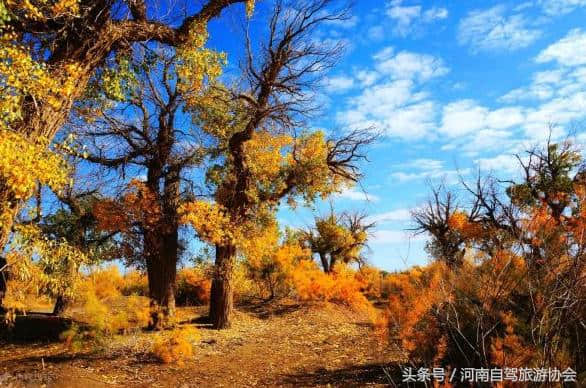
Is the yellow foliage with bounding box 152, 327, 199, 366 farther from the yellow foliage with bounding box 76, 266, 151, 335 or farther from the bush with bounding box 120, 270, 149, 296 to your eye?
the bush with bounding box 120, 270, 149, 296

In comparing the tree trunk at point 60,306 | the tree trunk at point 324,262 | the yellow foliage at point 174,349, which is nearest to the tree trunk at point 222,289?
the yellow foliage at point 174,349

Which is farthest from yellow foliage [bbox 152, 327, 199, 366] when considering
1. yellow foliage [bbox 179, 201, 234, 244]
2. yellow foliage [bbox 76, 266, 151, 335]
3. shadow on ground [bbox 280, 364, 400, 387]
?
yellow foliage [bbox 179, 201, 234, 244]

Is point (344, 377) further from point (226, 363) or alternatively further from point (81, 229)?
point (81, 229)

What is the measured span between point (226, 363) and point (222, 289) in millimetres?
4592

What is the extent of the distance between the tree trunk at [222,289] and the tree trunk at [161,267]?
149cm

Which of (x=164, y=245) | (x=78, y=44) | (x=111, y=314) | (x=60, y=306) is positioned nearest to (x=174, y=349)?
(x=111, y=314)

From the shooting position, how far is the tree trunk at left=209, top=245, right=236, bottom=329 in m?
14.4

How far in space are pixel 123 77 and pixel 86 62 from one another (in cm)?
102

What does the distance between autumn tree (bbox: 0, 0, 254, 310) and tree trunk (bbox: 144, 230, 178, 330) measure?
6.20 meters

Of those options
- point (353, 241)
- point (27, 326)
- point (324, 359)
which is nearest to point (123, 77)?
point (324, 359)

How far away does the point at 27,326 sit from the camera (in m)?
13.4

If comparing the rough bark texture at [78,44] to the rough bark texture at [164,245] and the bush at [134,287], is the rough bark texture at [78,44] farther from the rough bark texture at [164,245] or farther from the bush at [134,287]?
the bush at [134,287]

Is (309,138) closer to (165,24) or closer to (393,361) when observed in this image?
(165,24)

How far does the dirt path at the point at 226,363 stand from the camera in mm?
8680
